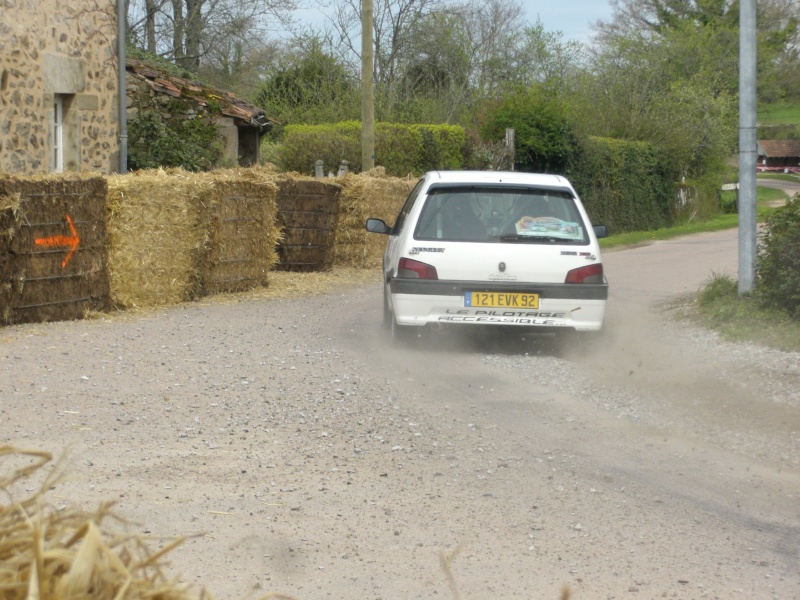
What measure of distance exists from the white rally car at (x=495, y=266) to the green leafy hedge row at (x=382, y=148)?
1689cm

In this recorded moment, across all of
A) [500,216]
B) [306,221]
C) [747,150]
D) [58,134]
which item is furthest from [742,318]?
[58,134]

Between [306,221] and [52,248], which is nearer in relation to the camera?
[52,248]

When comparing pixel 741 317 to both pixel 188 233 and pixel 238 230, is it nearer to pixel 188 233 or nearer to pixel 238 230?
pixel 188 233

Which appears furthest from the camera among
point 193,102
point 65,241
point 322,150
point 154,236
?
point 322,150

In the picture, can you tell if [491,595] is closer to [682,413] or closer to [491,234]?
[682,413]

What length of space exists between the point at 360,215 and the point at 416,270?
9547 mm

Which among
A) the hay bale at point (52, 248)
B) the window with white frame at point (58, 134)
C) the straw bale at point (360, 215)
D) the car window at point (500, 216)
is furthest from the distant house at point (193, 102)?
the car window at point (500, 216)

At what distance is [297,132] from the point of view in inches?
1070

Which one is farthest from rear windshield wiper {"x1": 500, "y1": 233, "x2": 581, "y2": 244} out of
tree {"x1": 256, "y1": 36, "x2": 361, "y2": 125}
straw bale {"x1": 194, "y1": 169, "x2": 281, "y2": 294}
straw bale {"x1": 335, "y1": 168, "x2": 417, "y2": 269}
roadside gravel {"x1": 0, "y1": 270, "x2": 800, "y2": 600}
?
tree {"x1": 256, "y1": 36, "x2": 361, "y2": 125}

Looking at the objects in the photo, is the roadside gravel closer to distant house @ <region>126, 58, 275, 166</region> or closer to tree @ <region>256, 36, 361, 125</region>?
distant house @ <region>126, 58, 275, 166</region>

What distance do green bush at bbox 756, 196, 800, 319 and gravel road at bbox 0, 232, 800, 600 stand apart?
0.82 meters

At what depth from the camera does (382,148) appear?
88.4 feet

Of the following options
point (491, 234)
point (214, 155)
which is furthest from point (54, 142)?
point (491, 234)

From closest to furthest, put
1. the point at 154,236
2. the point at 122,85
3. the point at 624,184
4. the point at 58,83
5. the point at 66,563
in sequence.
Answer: the point at 66,563, the point at 154,236, the point at 58,83, the point at 122,85, the point at 624,184
